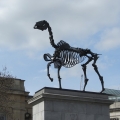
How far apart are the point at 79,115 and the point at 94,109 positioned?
3.69ft

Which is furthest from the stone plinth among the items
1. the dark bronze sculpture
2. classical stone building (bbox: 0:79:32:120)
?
classical stone building (bbox: 0:79:32:120)

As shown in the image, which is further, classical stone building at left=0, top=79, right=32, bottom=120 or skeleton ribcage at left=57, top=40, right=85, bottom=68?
classical stone building at left=0, top=79, right=32, bottom=120

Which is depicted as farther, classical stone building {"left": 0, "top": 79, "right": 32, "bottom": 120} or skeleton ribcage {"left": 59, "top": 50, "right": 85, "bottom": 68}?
classical stone building {"left": 0, "top": 79, "right": 32, "bottom": 120}

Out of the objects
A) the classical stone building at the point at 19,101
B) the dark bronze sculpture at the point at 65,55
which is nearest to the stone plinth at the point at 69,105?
the dark bronze sculpture at the point at 65,55

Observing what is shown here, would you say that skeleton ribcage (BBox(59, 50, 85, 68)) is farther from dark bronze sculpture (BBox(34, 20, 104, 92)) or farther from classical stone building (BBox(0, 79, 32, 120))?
classical stone building (BBox(0, 79, 32, 120))

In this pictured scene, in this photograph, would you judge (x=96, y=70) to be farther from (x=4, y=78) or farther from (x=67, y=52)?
(x=4, y=78)

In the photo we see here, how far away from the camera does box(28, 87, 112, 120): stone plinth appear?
2227cm

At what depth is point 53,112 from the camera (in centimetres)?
2231

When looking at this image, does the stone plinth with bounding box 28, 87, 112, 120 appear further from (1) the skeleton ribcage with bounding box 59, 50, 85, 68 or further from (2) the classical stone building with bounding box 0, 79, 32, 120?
(2) the classical stone building with bounding box 0, 79, 32, 120

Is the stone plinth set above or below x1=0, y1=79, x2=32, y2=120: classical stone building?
below

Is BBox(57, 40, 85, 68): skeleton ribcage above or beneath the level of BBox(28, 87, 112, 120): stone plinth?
above

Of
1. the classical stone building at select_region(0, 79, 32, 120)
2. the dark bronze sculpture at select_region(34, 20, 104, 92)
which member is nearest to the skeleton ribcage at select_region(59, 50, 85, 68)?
the dark bronze sculpture at select_region(34, 20, 104, 92)

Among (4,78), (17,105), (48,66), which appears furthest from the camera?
(17,105)

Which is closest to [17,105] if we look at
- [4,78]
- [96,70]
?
[4,78]
